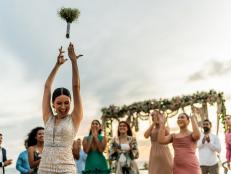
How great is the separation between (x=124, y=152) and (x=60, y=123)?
16.7 feet

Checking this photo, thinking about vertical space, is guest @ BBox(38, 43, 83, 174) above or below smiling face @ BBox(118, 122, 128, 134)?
below

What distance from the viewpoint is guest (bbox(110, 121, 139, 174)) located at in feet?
27.5

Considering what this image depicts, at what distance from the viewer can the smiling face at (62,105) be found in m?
3.49

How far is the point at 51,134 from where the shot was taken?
3.48 m

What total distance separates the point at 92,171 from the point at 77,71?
470cm

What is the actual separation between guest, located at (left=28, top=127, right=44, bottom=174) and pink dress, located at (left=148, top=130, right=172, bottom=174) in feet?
8.98

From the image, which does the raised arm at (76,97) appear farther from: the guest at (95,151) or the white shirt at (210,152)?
the white shirt at (210,152)

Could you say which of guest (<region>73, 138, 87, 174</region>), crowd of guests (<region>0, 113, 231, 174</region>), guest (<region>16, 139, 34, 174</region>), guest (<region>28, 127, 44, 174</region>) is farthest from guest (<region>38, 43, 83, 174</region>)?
guest (<region>73, 138, 87, 174</region>)

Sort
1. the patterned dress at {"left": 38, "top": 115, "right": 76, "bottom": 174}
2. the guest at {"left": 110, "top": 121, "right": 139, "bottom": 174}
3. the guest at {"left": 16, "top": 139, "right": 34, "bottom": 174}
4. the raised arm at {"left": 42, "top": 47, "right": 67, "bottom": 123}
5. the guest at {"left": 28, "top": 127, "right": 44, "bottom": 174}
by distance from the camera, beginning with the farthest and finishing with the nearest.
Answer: the guest at {"left": 110, "top": 121, "right": 139, "bottom": 174}, the guest at {"left": 16, "top": 139, "right": 34, "bottom": 174}, the guest at {"left": 28, "top": 127, "right": 44, "bottom": 174}, the raised arm at {"left": 42, "top": 47, "right": 67, "bottom": 123}, the patterned dress at {"left": 38, "top": 115, "right": 76, "bottom": 174}

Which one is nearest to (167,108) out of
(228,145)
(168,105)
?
(168,105)

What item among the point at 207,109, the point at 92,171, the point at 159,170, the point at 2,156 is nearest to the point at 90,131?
the point at 92,171

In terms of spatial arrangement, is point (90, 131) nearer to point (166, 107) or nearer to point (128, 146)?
point (128, 146)

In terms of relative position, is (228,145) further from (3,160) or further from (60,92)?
(60,92)

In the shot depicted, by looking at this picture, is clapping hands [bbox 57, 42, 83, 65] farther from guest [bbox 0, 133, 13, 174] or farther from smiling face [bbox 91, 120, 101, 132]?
guest [bbox 0, 133, 13, 174]
